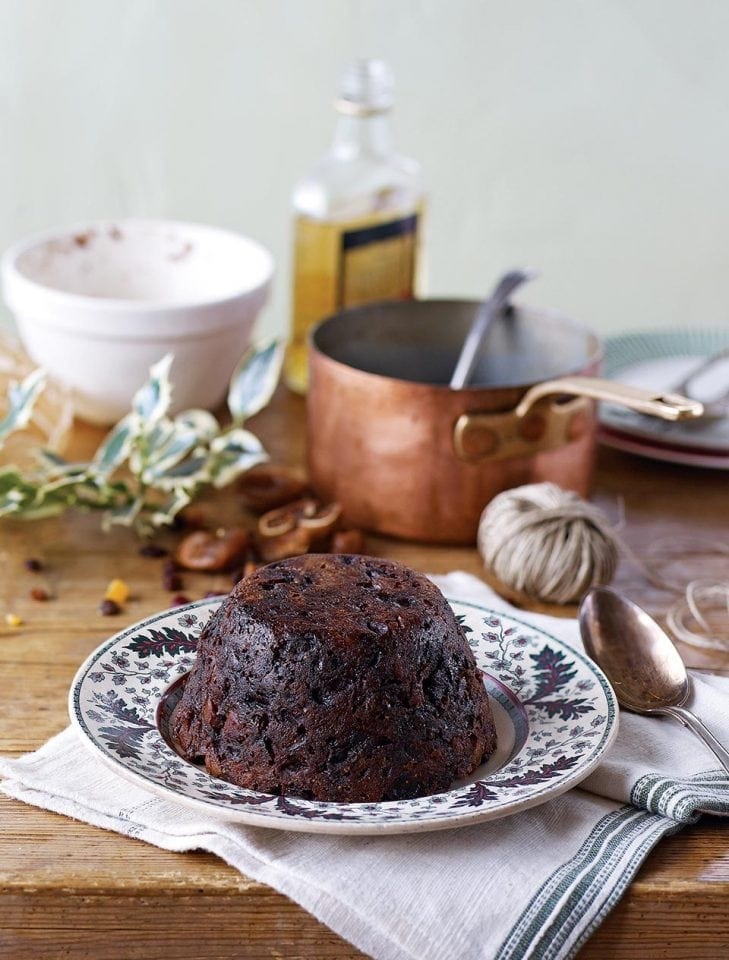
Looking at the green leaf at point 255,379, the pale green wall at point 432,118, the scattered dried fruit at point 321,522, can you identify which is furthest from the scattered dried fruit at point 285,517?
the pale green wall at point 432,118

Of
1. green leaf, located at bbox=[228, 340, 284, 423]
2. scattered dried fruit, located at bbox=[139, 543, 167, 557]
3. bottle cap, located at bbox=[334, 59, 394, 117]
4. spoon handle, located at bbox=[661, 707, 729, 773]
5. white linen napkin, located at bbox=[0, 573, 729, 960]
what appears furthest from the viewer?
bottle cap, located at bbox=[334, 59, 394, 117]

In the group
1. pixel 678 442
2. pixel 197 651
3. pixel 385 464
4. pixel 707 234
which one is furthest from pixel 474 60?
pixel 197 651

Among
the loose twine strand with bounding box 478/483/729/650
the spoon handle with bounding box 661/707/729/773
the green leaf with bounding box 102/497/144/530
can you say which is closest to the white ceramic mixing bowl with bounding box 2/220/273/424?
the green leaf with bounding box 102/497/144/530

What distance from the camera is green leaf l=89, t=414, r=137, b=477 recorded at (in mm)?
1282

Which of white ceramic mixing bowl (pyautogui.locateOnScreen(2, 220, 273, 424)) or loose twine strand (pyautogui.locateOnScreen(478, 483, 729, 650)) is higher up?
white ceramic mixing bowl (pyautogui.locateOnScreen(2, 220, 273, 424))

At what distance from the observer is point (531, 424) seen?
1215 millimetres

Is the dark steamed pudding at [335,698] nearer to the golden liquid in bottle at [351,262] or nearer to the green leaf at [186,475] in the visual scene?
the green leaf at [186,475]

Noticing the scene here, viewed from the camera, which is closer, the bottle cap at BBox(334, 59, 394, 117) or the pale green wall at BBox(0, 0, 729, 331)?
the bottle cap at BBox(334, 59, 394, 117)

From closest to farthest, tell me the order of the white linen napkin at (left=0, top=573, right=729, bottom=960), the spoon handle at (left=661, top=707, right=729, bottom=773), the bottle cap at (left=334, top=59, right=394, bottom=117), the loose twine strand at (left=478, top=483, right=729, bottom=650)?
the white linen napkin at (left=0, top=573, right=729, bottom=960)
the spoon handle at (left=661, top=707, right=729, bottom=773)
the loose twine strand at (left=478, top=483, right=729, bottom=650)
the bottle cap at (left=334, top=59, right=394, bottom=117)

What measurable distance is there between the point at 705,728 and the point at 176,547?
0.58 m

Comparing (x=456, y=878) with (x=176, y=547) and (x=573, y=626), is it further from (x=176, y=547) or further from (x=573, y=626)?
(x=176, y=547)

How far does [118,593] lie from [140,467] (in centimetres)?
18

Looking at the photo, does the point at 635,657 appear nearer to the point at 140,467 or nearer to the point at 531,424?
the point at 531,424

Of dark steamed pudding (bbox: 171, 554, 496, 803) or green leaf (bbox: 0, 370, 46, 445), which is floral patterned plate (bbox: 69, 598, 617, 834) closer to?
dark steamed pudding (bbox: 171, 554, 496, 803)
